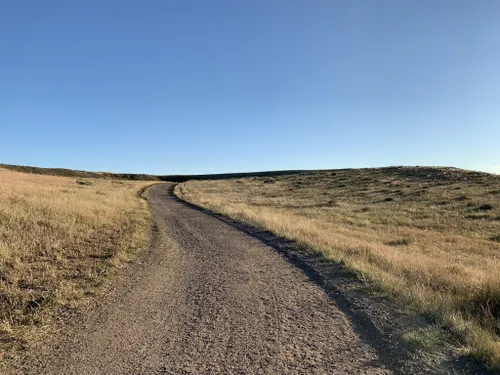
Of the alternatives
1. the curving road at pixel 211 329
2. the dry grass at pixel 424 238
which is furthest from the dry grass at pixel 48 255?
the dry grass at pixel 424 238

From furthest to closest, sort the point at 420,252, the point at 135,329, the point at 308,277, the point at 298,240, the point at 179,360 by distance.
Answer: the point at 420,252
the point at 298,240
the point at 308,277
the point at 135,329
the point at 179,360

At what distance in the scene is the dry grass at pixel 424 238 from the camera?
23.1 feet

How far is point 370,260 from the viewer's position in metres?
11.5

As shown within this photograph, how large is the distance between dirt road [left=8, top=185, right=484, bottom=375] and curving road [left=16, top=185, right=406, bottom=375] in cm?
1

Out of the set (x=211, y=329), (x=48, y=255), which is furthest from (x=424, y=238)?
(x=48, y=255)

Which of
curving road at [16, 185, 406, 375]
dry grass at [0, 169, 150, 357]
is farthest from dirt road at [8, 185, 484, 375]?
dry grass at [0, 169, 150, 357]

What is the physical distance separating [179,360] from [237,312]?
1952 mm

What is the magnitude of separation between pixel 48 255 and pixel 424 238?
16.8 m

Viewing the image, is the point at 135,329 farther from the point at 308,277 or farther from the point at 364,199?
the point at 364,199

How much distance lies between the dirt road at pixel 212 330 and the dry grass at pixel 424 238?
5.44ft

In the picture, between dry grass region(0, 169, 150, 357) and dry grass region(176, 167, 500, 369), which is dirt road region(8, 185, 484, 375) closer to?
dry grass region(0, 169, 150, 357)

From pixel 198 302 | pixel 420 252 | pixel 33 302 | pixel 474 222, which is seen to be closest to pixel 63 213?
pixel 33 302

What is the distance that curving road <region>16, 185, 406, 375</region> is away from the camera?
15.9 feet

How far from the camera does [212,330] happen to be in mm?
5953
